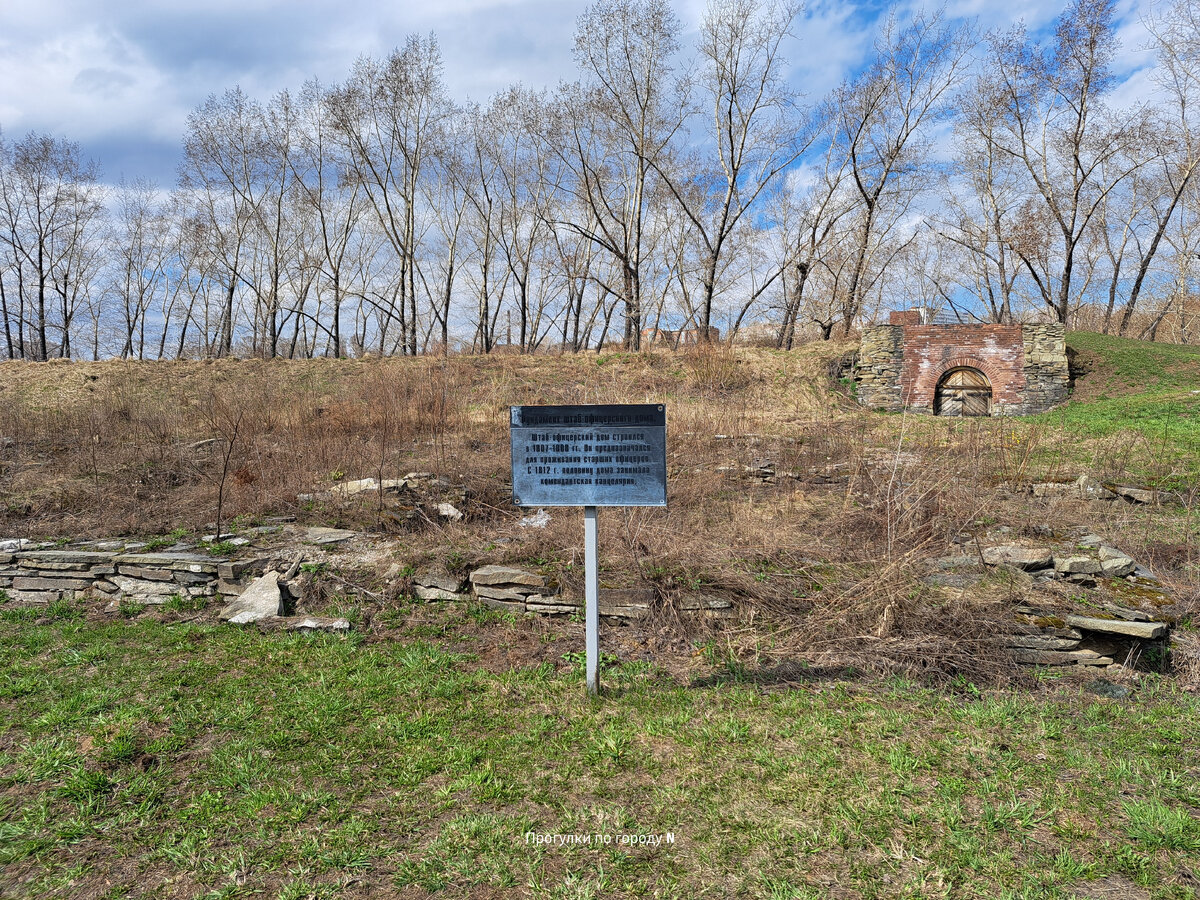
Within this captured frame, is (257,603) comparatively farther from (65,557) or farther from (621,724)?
(621,724)

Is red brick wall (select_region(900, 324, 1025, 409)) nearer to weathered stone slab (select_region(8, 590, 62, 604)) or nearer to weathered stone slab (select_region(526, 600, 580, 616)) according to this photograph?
weathered stone slab (select_region(526, 600, 580, 616))

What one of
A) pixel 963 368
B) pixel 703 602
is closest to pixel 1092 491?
pixel 703 602

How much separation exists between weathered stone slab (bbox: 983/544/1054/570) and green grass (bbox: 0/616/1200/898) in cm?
148

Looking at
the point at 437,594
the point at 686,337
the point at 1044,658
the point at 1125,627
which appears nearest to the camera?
the point at 1125,627

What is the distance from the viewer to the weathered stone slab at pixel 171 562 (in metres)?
5.93

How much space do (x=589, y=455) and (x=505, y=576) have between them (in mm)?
2090

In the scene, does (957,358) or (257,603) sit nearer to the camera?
(257,603)

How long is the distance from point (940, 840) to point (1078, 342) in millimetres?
24384

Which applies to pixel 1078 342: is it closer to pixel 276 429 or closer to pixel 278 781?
pixel 276 429

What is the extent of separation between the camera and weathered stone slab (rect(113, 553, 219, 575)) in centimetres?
593

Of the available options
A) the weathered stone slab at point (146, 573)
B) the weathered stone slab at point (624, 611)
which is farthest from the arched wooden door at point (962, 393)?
the weathered stone slab at point (146, 573)

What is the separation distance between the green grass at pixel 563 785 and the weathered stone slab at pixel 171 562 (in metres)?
1.44

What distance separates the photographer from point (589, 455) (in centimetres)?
382

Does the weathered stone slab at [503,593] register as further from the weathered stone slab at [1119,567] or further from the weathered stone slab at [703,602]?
the weathered stone slab at [1119,567]
